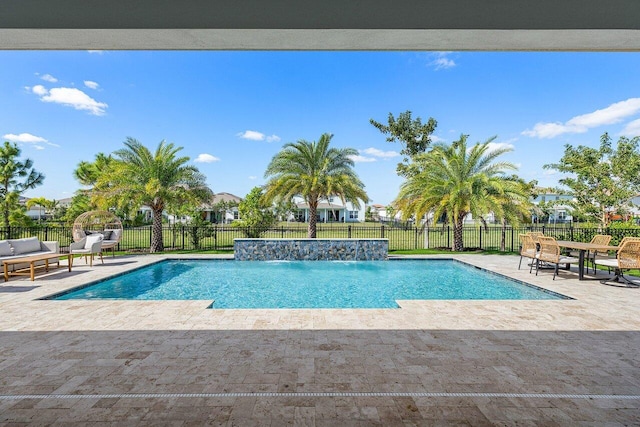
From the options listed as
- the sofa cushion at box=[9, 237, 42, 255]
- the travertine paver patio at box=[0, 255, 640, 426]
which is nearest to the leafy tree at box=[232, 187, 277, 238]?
the sofa cushion at box=[9, 237, 42, 255]

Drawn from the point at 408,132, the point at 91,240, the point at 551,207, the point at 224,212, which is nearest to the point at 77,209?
the point at 91,240

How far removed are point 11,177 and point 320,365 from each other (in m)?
23.2

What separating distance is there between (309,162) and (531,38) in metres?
13.1

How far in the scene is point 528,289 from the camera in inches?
319

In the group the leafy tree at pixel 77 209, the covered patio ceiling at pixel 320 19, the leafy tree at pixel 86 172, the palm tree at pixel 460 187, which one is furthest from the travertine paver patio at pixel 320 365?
the leafy tree at pixel 86 172

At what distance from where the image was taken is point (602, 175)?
56.3 ft

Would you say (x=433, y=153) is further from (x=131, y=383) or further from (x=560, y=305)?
(x=131, y=383)

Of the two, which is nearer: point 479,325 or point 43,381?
point 43,381

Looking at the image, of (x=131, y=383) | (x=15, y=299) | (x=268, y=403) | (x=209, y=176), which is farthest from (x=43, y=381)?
(x=209, y=176)

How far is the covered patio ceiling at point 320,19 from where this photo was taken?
2531 millimetres

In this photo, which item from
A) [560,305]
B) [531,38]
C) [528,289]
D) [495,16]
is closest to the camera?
[495,16]

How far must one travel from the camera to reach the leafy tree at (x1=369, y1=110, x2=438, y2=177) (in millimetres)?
24266

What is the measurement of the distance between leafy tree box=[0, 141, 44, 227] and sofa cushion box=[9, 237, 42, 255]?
10.9m

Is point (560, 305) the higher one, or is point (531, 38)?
point (531, 38)
